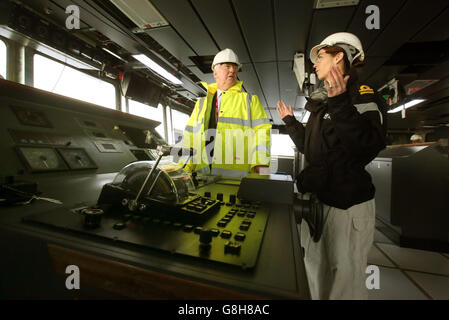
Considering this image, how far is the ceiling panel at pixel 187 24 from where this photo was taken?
236 centimetres

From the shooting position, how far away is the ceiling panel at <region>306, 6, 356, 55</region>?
90.1 inches

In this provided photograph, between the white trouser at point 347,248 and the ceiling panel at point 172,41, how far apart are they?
3103 mm

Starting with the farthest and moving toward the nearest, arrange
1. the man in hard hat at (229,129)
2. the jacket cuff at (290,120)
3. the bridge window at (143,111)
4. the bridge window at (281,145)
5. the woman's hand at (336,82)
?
the bridge window at (281,145), the bridge window at (143,111), the man in hard hat at (229,129), the jacket cuff at (290,120), the woman's hand at (336,82)

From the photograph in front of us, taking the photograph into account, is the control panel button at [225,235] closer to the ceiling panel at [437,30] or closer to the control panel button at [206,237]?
the control panel button at [206,237]

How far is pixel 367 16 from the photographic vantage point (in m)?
2.36

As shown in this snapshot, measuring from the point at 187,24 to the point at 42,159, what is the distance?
2.49m

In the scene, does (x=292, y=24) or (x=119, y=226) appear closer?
(x=119, y=226)

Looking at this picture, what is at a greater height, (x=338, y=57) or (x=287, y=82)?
(x=287, y=82)

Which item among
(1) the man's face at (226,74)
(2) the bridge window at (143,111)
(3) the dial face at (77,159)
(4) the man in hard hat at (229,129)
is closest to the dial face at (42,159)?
(3) the dial face at (77,159)

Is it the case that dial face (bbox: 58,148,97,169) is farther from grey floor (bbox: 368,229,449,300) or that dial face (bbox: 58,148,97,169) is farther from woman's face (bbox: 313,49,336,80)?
grey floor (bbox: 368,229,449,300)

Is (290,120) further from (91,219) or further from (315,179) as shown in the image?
(91,219)

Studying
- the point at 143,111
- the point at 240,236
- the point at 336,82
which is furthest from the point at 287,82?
the point at 240,236

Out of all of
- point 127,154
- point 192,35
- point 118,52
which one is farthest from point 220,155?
point 118,52

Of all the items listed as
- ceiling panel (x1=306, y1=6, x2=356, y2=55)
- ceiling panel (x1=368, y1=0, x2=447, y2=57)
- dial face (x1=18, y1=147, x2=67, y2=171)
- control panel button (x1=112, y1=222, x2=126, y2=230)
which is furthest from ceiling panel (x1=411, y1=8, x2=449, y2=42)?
dial face (x1=18, y1=147, x2=67, y2=171)
